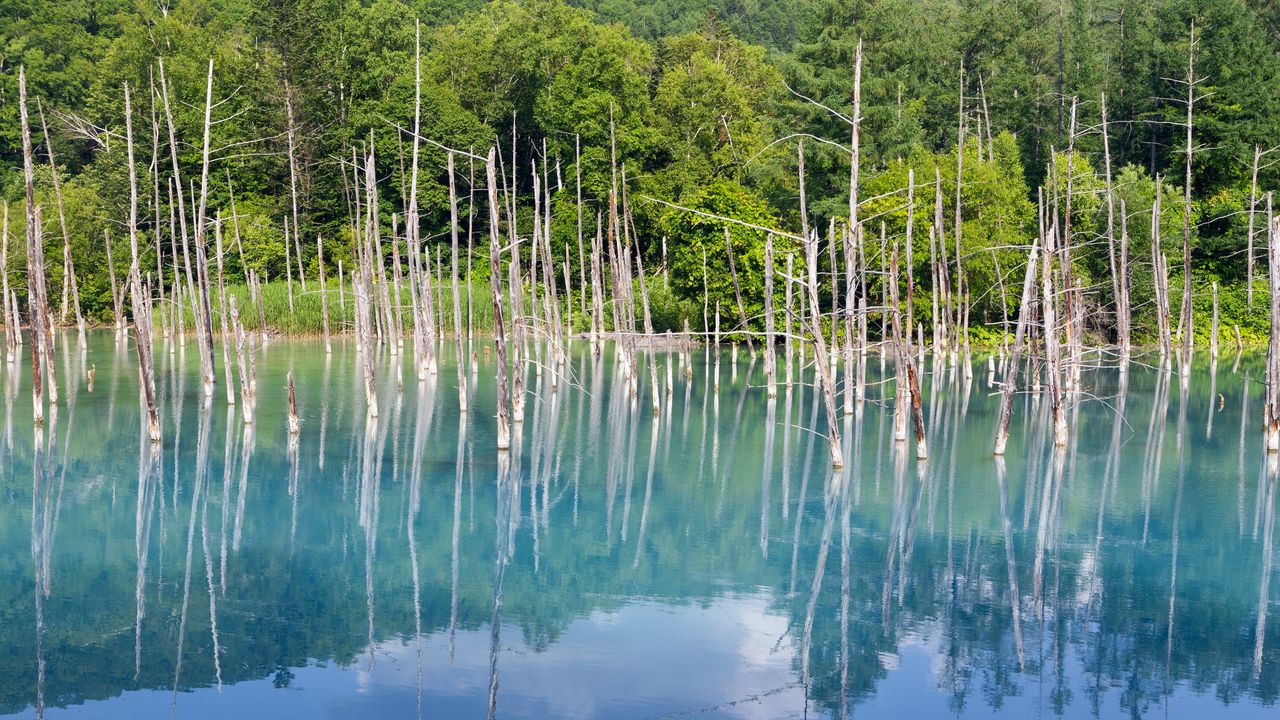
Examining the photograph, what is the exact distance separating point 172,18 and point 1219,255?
57139mm

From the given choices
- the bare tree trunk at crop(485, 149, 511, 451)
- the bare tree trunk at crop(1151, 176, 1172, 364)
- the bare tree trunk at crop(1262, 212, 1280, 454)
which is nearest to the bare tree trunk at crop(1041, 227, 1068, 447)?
the bare tree trunk at crop(1262, 212, 1280, 454)

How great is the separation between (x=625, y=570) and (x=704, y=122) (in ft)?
167

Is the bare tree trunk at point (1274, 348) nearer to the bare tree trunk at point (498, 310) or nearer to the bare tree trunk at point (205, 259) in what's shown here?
the bare tree trunk at point (498, 310)

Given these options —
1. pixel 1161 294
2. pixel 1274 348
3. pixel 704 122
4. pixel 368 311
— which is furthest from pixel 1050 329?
pixel 704 122

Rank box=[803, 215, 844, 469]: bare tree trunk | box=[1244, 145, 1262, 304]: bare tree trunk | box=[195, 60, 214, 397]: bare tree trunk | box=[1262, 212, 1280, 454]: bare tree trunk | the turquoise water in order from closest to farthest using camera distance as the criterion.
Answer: the turquoise water < box=[803, 215, 844, 469]: bare tree trunk < box=[1262, 212, 1280, 454]: bare tree trunk < box=[195, 60, 214, 397]: bare tree trunk < box=[1244, 145, 1262, 304]: bare tree trunk

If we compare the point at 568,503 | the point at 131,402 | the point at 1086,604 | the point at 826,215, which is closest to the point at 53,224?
the point at 131,402

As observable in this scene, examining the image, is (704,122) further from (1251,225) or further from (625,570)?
(625,570)

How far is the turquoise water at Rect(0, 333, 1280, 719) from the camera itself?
12445 mm

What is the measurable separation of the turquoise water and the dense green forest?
21.5 m

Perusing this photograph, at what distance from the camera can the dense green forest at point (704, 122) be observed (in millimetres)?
51000

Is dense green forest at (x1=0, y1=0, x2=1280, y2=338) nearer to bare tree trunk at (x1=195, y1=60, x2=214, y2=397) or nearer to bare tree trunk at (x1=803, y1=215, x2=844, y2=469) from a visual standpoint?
bare tree trunk at (x1=195, y1=60, x2=214, y2=397)

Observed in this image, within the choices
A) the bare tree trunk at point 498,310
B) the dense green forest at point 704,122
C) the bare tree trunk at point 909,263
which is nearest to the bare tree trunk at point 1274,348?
the bare tree trunk at point 909,263

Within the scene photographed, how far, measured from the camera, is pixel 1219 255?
55969 mm

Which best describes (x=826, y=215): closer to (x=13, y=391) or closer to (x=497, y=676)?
(x=13, y=391)
